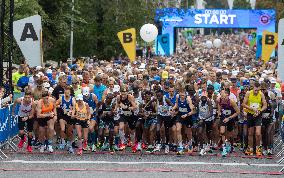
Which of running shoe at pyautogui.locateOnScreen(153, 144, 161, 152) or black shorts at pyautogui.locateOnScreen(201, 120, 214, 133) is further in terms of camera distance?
running shoe at pyautogui.locateOnScreen(153, 144, 161, 152)

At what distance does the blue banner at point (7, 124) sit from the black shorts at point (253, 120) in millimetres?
5680

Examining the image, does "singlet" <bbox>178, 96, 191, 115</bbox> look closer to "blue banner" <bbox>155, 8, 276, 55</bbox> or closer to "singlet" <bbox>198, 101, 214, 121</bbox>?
"singlet" <bbox>198, 101, 214, 121</bbox>

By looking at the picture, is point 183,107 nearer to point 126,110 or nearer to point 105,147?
point 126,110

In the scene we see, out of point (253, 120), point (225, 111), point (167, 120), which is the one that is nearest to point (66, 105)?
point (167, 120)

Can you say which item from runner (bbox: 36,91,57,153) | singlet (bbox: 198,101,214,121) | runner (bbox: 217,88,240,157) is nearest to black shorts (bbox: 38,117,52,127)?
runner (bbox: 36,91,57,153)

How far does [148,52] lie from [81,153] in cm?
3094

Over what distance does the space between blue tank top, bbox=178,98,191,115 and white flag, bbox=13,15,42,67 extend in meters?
4.27

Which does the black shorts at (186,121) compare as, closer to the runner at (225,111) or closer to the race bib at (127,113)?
the runner at (225,111)

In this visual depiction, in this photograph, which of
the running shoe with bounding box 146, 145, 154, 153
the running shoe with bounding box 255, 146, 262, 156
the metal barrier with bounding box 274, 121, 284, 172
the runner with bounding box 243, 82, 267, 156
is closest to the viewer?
the metal barrier with bounding box 274, 121, 284, 172

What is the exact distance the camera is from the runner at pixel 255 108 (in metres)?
16.8

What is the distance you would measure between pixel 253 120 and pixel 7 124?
581 centimetres

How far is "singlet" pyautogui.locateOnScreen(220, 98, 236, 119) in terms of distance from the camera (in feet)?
56.0

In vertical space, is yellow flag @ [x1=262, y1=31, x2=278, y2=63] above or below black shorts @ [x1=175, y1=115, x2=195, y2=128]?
above

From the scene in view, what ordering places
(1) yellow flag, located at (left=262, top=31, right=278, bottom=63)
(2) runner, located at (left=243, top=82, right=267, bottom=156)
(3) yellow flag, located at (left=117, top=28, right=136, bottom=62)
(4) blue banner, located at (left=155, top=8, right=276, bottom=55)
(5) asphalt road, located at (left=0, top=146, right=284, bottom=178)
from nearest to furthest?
1. (5) asphalt road, located at (left=0, top=146, right=284, bottom=178)
2. (2) runner, located at (left=243, top=82, right=267, bottom=156)
3. (3) yellow flag, located at (left=117, top=28, right=136, bottom=62)
4. (1) yellow flag, located at (left=262, top=31, right=278, bottom=63)
5. (4) blue banner, located at (left=155, top=8, right=276, bottom=55)
